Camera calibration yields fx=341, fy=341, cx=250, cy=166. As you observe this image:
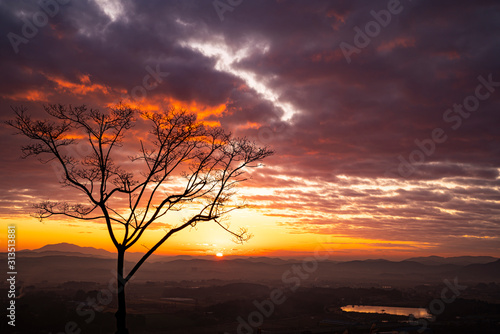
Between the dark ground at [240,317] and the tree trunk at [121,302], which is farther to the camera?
the dark ground at [240,317]

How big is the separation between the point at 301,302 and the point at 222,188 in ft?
531

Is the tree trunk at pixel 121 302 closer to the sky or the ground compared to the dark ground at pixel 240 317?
closer to the sky

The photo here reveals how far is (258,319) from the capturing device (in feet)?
432

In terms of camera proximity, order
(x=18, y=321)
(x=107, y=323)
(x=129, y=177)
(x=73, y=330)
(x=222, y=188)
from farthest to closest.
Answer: (x=107, y=323), (x=73, y=330), (x=18, y=321), (x=222, y=188), (x=129, y=177)

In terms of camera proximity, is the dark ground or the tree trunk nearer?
the tree trunk

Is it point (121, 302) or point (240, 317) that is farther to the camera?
point (240, 317)

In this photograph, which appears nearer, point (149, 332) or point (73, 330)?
point (73, 330)

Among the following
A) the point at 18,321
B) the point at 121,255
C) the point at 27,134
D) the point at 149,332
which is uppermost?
the point at 27,134

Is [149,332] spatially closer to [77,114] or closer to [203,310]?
[203,310]

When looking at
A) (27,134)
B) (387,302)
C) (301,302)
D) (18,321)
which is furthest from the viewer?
(387,302)

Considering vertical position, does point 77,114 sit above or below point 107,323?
above

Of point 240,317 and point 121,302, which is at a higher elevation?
point 121,302

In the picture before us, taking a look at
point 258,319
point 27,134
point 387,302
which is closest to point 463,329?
point 258,319

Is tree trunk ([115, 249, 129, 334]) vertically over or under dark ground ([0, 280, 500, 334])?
over
